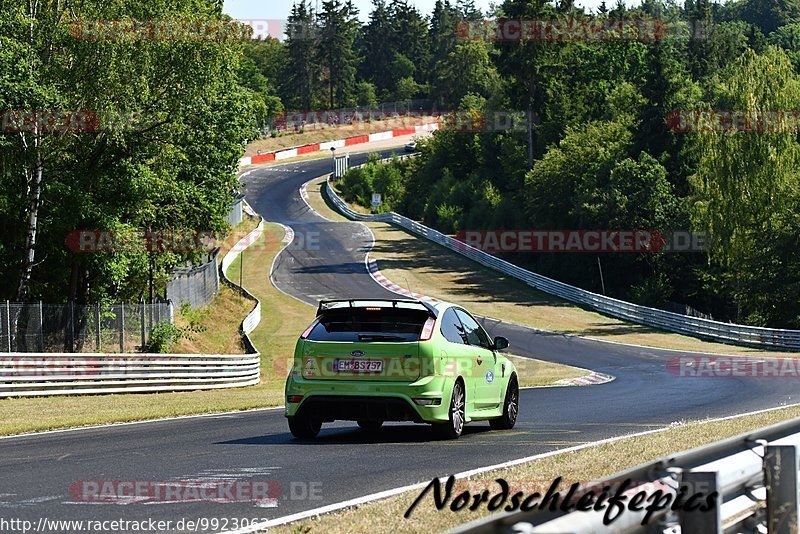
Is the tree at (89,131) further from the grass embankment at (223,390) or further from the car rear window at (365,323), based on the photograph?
the car rear window at (365,323)

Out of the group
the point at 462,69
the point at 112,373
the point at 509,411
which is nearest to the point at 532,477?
the point at 509,411

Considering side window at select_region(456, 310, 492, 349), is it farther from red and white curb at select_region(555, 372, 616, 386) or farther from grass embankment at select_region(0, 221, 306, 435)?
red and white curb at select_region(555, 372, 616, 386)

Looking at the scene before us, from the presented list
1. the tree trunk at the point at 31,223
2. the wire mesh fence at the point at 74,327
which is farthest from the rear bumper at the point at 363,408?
the tree trunk at the point at 31,223

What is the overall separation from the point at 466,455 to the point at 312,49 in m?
163

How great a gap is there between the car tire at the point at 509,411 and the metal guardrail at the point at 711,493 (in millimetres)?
7806

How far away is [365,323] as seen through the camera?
13.8 meters

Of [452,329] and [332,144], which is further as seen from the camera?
[332,144]

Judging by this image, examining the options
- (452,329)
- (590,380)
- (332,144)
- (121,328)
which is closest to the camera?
(452,329)

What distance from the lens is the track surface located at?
29.4 ft

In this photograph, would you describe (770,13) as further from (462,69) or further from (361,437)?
(361,437)

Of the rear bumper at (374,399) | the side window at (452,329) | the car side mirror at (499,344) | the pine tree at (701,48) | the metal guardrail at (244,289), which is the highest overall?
the pine tree at (701,48)

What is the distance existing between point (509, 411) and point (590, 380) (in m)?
18.7

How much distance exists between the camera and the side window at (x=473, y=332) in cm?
1478

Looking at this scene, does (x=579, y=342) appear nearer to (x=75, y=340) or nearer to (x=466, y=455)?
(x=75, y=340)
